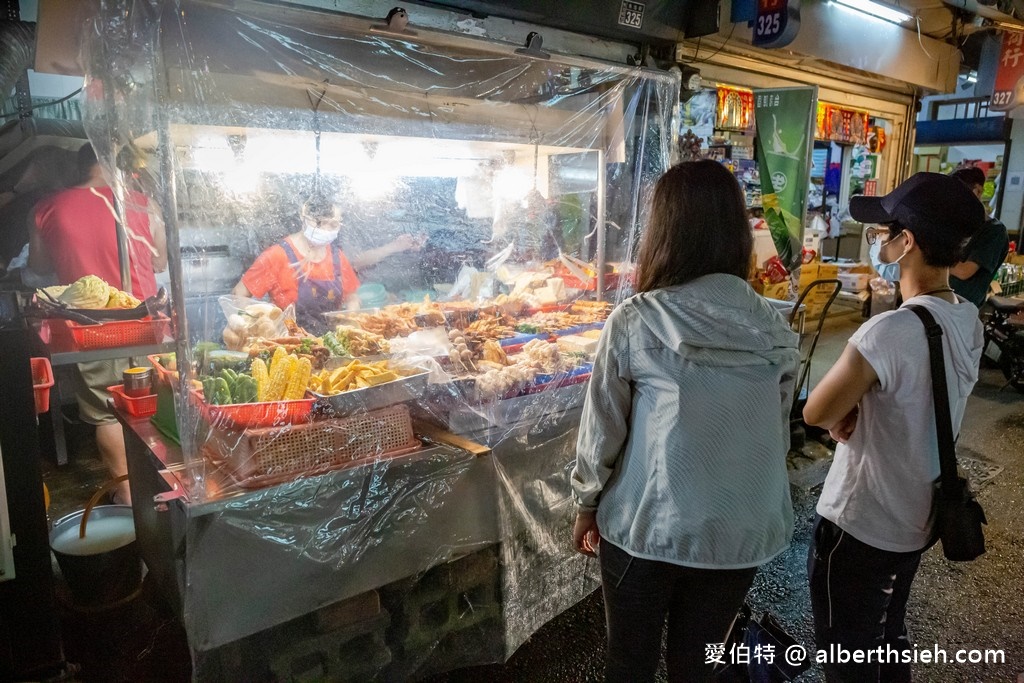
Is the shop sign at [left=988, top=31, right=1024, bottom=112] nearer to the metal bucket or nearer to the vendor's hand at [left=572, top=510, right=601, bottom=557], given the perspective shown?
the vendor's hand at [left=572, top=510, right=601, bottom=557]

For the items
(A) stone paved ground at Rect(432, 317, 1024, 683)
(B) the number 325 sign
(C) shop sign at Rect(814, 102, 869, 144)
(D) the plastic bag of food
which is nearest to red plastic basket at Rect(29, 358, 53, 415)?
(D) the plastic bag of food

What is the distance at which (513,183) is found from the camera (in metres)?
3.44

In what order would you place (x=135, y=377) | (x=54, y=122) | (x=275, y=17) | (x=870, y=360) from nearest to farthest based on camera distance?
(x=870, y=360) → (x=275, y=17) → (x=135, y=377) → (x=54, y=122)

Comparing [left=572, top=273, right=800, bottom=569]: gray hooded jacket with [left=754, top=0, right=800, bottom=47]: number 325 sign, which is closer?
[left=572, top=273, right=800, bottom=569]: gray hooded jacket

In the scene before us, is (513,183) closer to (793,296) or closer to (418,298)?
(418,298)

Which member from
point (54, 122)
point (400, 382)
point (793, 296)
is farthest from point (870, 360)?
point (54, 122)

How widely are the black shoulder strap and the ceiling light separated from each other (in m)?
4.96

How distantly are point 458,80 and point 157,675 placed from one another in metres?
2.94

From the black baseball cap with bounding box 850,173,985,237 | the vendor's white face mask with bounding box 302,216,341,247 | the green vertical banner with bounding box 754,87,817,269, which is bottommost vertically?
the vendor's white face mask with bounding box 302,216,341,247

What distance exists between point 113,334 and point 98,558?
123cm

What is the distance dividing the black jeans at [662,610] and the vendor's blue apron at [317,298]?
1.65 metres

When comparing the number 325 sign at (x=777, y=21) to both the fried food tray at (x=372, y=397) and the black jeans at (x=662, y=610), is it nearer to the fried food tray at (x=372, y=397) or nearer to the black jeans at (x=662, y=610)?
the fried food tray at (x=372, y=397)

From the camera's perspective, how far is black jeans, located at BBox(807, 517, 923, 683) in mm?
2008

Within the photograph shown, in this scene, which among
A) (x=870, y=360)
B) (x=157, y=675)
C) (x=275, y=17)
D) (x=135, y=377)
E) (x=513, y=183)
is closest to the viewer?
(x=870, y=360)
